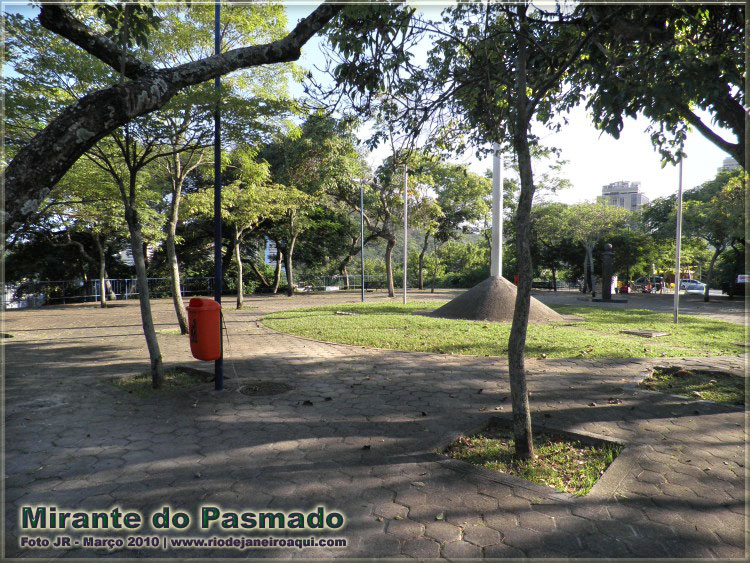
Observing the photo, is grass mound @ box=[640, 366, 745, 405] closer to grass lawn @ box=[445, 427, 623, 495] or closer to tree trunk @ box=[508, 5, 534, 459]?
grass lawn @ box=[445, 427, 623, 495]

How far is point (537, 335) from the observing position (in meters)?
10.3

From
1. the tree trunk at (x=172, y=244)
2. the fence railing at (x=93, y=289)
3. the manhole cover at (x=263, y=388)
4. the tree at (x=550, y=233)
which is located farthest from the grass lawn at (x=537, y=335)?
the tree at (x=550, y=233)

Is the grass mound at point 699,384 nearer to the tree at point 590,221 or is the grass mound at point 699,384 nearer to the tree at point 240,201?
the tree at point 240,201

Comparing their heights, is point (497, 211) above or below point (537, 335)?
above

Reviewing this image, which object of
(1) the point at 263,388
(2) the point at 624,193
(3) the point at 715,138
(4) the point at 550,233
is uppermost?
(2) the point at 624,193

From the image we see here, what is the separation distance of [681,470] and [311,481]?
3.02 m

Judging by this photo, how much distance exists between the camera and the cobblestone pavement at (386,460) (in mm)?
2672

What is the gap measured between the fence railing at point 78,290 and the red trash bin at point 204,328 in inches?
750

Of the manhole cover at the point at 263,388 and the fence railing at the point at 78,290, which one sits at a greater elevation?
the fence railing at the point at 78,290

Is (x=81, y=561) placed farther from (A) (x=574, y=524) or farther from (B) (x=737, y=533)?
(B) (x=737, y=533)

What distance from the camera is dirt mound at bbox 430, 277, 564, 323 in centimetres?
1326

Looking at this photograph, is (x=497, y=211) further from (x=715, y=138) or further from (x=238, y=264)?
(x=238, y=264)

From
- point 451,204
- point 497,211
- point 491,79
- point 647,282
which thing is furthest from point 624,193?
point 491,79

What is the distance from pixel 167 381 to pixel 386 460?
414cm
